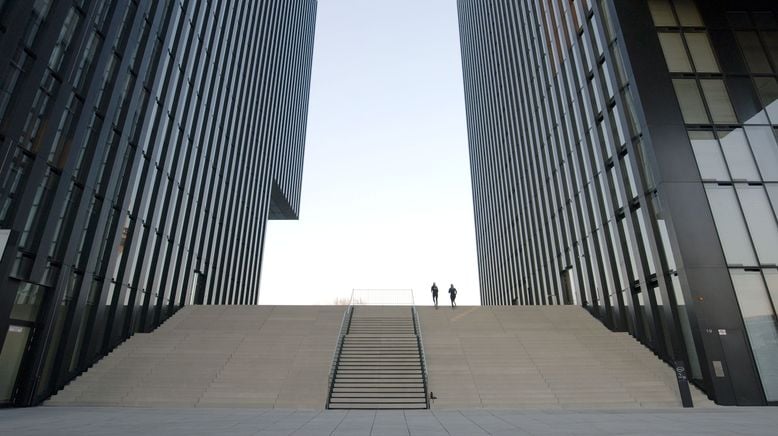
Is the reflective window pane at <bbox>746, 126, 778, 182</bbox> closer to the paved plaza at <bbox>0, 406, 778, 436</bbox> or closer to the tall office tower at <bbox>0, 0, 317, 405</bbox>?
the paved plaza at <bbox>0, 406, 778, 436</bbox>

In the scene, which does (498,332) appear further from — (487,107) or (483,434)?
(487,107)

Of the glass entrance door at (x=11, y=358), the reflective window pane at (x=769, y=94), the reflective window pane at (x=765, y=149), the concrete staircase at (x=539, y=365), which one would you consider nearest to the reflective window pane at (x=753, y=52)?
the reflective window pane at (x=769, y=94)

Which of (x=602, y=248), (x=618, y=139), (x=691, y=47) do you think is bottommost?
(x=602, y=248)

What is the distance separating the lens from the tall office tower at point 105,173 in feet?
47.2

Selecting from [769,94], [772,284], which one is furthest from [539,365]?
Result: [769,94]

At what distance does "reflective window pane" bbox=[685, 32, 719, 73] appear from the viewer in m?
19.8

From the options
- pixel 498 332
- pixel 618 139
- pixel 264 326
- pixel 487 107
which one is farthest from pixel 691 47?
pixel 487 107

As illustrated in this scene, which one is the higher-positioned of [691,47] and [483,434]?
[691,47]

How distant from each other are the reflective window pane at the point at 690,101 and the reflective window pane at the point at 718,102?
0.37m

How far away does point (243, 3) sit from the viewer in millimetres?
39312

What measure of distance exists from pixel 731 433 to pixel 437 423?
18.9 ft

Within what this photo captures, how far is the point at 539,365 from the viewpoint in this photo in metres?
16.9

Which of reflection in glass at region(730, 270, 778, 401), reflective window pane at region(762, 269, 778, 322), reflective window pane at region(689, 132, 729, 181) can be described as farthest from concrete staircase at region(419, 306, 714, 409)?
reflective window pane at region(689, 132, 729, 181)

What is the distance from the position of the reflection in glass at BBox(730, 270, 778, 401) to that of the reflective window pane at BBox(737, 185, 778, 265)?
3.06ft
